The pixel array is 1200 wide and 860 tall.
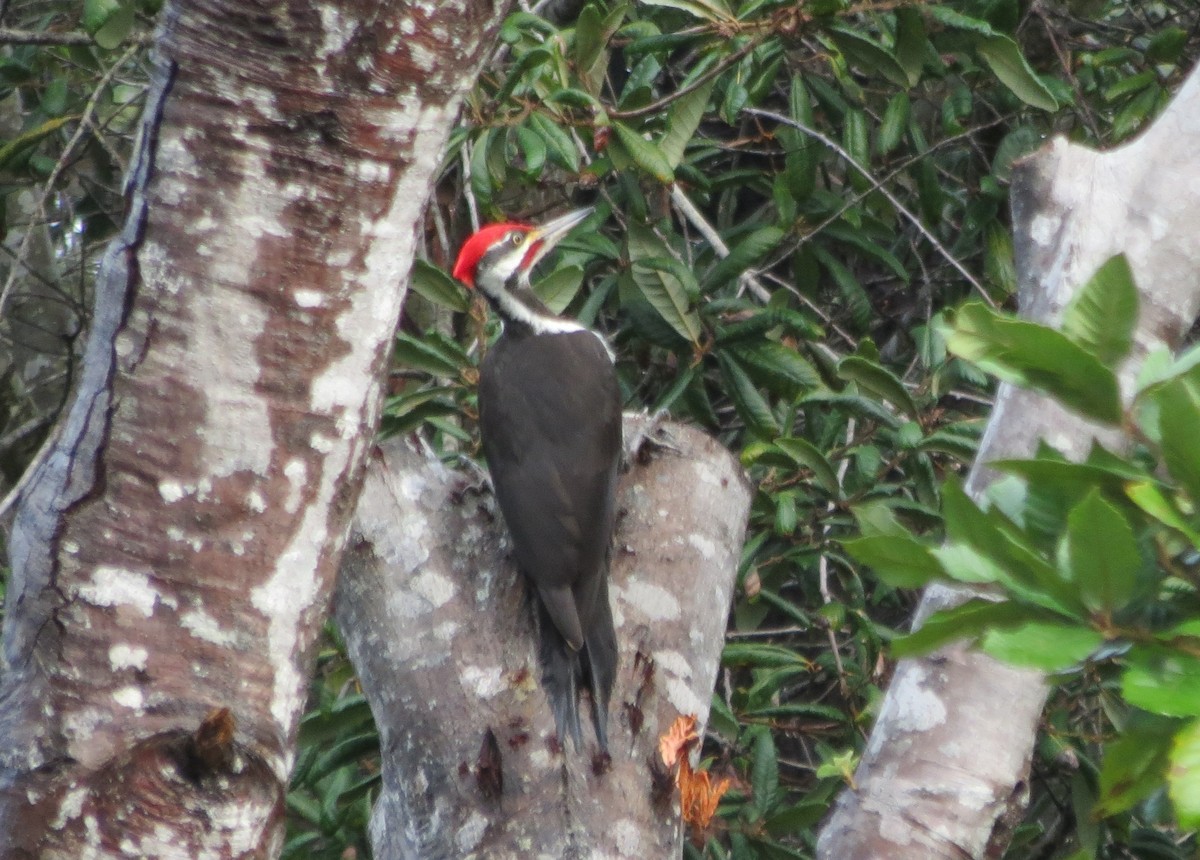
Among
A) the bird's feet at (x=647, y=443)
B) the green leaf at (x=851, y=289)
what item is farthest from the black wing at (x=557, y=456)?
the green leaf at (x=851, y=289)

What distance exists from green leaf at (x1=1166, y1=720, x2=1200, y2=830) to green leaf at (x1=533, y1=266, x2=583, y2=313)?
8.88 feet

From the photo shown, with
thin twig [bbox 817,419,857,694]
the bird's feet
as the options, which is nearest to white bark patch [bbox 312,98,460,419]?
the bird's feet

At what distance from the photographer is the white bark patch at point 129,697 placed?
1435 millimetres

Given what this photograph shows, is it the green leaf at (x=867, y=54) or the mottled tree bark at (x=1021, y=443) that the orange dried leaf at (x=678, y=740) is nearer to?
the mottled tree bark at (x=1021, y=443)

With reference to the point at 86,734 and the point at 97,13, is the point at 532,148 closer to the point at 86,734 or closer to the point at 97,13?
the point at 97,13

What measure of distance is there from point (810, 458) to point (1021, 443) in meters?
1.26

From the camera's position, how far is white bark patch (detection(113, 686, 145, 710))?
1435mm

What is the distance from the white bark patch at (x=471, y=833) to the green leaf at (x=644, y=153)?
1741 mm

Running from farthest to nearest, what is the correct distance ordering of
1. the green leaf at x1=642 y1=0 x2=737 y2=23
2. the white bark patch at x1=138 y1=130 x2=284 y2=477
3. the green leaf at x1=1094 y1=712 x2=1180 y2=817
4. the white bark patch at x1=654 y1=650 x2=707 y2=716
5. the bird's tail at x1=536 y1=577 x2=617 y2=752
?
the green leaf at x1=642 y1=0 x2=737 y2=23 < the white bark patch at x1=654 y1=650 x2=707 y2=716 < the bird's tail at x1=536 y1=577 x2=617 y2=752 < the white bark patch at x1=138 y1=130 x2=284 y2=477 < the green leaf at x1=1094 y1=712 x2=1180 y2=817

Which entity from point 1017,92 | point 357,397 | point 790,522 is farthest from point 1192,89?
point 357,397

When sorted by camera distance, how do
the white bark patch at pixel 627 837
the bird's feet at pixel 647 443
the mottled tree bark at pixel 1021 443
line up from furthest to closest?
the bird's feet at pixel 647 443 → the white bark patch at pixel 627 837 → the mottled tree bark at pixel 1021 443

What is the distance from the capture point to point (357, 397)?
5.31 ft

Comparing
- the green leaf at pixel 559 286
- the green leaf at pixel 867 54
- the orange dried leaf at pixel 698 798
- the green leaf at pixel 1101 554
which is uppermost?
the green leaf at pixel 1101 554

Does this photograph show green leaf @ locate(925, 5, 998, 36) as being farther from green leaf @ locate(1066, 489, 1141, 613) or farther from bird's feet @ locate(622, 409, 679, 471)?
green leaf @ locate(1066, 489, 1141, 613)
